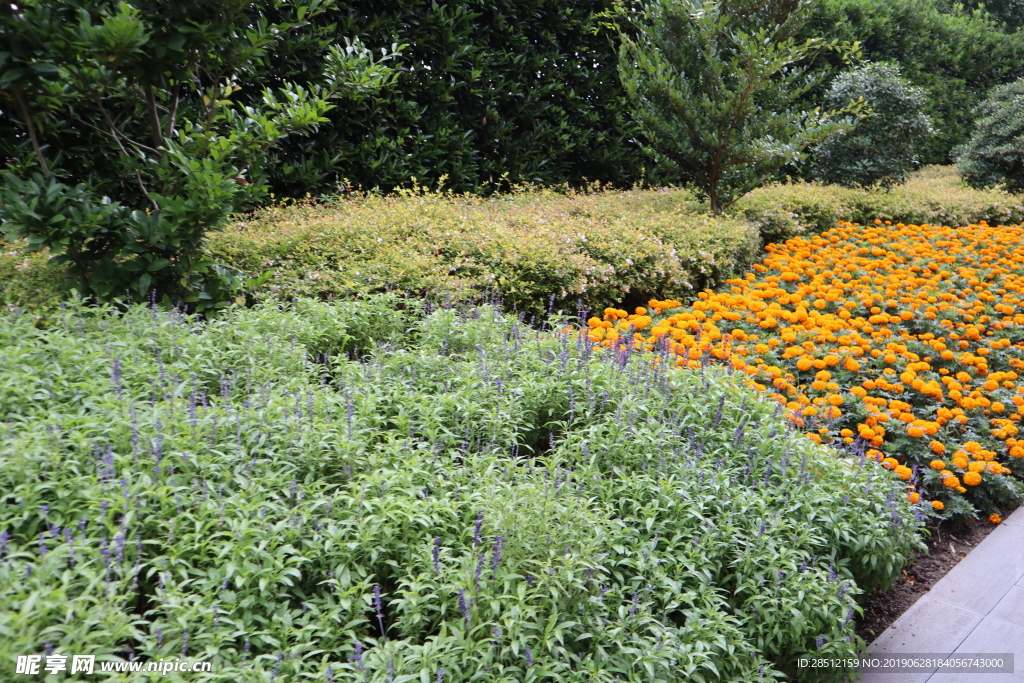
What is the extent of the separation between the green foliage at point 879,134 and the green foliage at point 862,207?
42 cm

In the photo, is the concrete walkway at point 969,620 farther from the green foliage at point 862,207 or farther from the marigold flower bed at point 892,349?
the green foliage at point 862,207

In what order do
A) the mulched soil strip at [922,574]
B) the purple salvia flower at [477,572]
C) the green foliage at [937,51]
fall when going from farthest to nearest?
the green foliage at [937,51]
the mulched soil strip at [922,574]
the purple salvia flower at [477,572]

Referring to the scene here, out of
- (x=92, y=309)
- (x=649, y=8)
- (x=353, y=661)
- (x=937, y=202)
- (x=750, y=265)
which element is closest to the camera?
(x=353, y=661)

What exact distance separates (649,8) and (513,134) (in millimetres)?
2720

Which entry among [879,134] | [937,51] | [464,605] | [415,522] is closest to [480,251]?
[415,522]

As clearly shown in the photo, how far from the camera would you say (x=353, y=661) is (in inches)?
71.2

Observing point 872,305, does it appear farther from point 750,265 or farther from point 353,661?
point 353,661

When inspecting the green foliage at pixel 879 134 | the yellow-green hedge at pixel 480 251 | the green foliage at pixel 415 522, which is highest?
the green foliage at pixel 879 134

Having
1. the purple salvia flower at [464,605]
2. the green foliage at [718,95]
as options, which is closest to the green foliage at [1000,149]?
the green foliage at [718,95]

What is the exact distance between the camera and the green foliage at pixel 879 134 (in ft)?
35.1

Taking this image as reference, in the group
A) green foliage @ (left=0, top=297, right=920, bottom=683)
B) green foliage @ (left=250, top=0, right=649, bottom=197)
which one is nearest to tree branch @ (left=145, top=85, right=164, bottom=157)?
green foliage @ (left=0, top=297, right=920, bottom=683)

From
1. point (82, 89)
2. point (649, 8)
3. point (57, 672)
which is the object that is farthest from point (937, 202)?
point (57, 672)

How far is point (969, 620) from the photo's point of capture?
2854 millimetres

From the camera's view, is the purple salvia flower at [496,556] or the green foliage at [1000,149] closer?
the purple salvia flower at [496,556]
